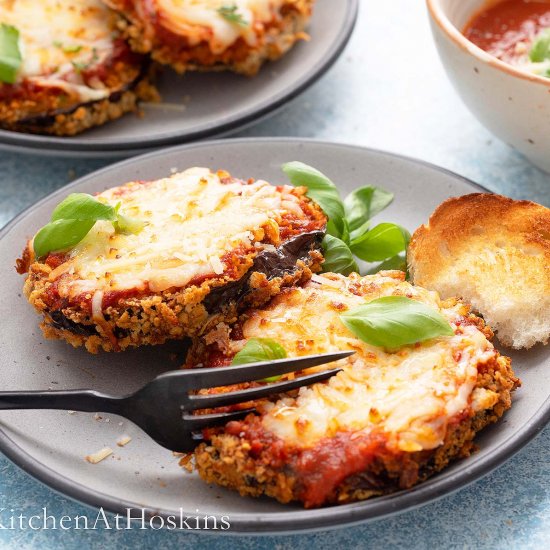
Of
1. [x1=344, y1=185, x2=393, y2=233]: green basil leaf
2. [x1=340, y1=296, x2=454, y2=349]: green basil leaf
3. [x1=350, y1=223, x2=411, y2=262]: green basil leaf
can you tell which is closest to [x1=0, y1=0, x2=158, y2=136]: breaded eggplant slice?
[x1=344, y1=185, x2=393, y2=233]: green basil leaf

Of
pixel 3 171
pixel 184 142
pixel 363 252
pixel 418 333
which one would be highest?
pixel 418 333

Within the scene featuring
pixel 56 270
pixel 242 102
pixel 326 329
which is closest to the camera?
pixel 326 329

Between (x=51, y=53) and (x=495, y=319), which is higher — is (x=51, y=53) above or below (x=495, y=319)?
below

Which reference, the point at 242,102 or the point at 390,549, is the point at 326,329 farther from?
the point at 242,102

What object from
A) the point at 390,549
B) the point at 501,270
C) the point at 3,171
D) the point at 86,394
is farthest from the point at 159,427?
the point at 3,171

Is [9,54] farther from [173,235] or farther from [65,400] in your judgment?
[65,400]

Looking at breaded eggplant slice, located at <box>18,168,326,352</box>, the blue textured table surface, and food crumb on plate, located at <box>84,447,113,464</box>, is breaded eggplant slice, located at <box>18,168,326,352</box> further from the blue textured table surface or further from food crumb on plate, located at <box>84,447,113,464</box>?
the blue textured table surface
